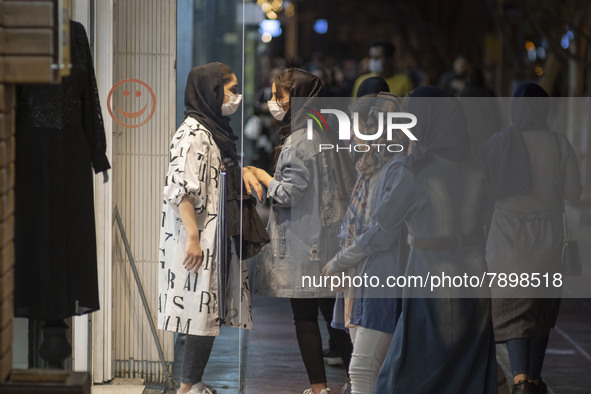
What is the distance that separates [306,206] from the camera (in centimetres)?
569

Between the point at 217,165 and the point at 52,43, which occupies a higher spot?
the point at 52,43

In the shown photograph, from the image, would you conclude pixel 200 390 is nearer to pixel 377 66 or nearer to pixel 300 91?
pixel 300 91

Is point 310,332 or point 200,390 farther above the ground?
point 310,332

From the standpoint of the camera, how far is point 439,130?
5.22m

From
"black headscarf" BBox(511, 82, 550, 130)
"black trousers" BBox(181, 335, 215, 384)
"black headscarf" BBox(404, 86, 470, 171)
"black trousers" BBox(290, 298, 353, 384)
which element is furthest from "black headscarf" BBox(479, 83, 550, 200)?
"black trousers" BBox(181, 335, 215, 384)

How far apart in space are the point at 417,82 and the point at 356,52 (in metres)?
52.0

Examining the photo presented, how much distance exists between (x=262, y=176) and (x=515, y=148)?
141cm

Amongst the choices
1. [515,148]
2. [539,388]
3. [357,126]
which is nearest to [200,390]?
[357,126]

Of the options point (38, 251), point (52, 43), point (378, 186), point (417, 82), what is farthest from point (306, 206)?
point (417, 82)

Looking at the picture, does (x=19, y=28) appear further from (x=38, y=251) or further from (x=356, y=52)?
(x=356, y=52)

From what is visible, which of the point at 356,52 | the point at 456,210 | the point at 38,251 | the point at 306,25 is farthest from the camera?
the point at 356,52

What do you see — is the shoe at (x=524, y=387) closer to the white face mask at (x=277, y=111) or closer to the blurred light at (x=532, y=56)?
the white face mask at (x=277, y=111)

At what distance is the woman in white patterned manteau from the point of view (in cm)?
546

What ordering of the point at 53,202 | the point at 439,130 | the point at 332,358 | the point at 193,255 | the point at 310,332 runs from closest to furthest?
the point at 53,202 → the point at 439,130 → the point at 193,255 → the point at 310,332 → the point at 332,358
